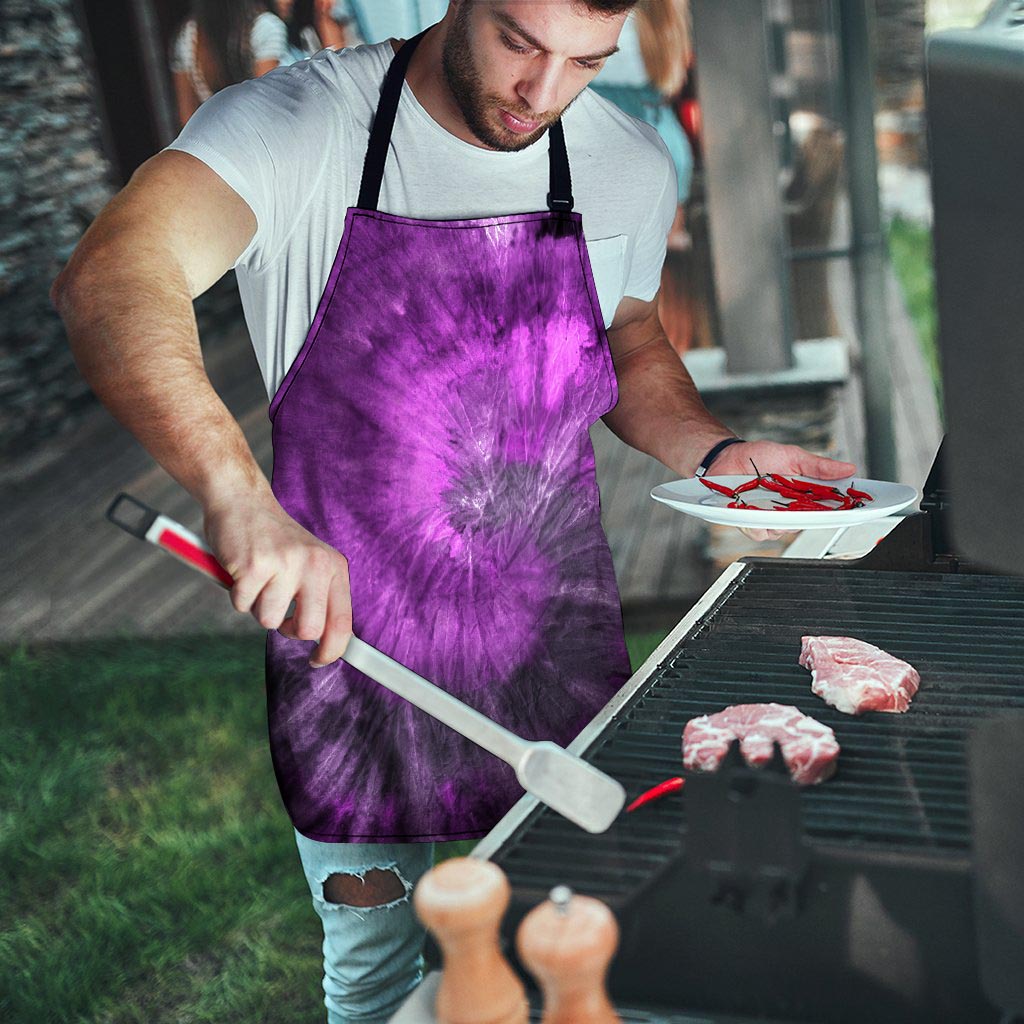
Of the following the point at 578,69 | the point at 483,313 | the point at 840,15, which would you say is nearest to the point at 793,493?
the point at 483,313

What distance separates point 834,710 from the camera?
1412mm

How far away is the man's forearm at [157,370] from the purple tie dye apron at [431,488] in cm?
31

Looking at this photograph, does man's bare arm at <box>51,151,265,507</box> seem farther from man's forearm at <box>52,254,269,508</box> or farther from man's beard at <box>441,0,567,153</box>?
man's beard at <box>441,0,567,153</box>

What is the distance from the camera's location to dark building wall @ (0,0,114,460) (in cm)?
645

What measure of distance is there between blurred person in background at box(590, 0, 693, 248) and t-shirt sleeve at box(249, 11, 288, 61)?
6.72ft

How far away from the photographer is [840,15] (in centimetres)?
412

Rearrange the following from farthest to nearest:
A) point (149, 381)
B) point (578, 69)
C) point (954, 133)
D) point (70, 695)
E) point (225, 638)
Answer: point (225, 638) → point (70, 695) → point (578, 69) → point (149, 381) → point (954, 133)

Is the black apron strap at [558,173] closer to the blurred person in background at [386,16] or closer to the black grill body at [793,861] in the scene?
the black grill body at [793,861]

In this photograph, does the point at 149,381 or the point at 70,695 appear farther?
the point at 70,695

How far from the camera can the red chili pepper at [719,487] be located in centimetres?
182

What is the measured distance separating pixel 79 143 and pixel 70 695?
3656mm

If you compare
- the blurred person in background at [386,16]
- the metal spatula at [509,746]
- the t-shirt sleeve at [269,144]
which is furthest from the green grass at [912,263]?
the metal spatula at [509,746]

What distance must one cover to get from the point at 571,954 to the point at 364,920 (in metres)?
1.10

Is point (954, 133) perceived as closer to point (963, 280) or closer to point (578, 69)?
point (963, 280)
